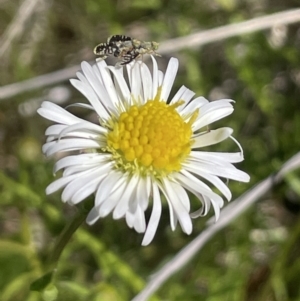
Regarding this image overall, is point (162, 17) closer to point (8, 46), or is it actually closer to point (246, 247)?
point (8, 46)

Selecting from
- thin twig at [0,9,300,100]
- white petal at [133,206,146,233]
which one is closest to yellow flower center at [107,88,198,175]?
white petal at [133,206,146,233]

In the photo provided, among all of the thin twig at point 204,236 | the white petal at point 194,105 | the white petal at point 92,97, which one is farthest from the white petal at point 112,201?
the thin twig at point 204,236

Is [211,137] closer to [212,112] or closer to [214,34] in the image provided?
[212,112]

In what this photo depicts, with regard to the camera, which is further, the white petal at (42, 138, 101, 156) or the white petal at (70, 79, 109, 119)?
the white petal at (70, 79, 109, 119)

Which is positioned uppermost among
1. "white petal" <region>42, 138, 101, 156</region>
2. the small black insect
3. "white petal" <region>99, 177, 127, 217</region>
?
the small black insect

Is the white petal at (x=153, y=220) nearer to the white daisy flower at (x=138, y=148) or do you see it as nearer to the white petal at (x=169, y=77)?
the white daisy flower at (x=138, y=148)

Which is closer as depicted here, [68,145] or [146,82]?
[68,145]

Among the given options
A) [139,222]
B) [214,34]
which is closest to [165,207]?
[214,34]

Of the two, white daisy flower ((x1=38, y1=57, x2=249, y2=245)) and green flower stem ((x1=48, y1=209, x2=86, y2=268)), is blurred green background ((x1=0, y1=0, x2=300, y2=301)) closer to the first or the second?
green flower stem ((x1=48, y1=209, x2=86, y2=268))
